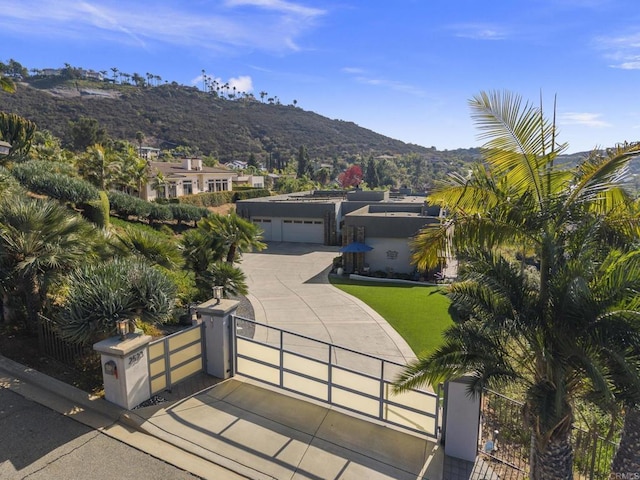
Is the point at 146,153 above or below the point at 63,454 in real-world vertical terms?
above

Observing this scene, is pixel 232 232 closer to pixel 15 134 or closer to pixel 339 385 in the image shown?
pixel 339 385

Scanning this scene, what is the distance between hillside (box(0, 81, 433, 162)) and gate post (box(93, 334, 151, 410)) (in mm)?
107514

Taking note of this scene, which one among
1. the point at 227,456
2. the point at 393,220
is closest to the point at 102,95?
the point at 393,220

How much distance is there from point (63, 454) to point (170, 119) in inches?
6177

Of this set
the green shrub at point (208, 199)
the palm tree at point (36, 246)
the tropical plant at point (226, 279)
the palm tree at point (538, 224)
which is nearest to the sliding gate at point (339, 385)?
the palm tree at point (538, 224)

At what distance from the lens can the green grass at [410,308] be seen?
13016mm

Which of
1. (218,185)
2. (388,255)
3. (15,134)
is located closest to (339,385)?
(388,255)

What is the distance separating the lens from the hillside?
11394 cm

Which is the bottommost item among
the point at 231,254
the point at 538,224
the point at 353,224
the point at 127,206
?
the point at 231,254

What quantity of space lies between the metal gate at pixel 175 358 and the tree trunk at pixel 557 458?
21.3 ft

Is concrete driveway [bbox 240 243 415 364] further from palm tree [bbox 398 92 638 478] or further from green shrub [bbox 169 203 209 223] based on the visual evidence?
green shrub [bbox 169 203 209 223]

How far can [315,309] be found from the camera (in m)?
15.7

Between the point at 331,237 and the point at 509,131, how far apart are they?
2565 cm

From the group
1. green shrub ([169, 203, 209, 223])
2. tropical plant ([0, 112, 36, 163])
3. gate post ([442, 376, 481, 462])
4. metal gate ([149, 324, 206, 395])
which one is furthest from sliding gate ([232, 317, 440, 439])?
green shrub ([169, 203, 209, 223])
